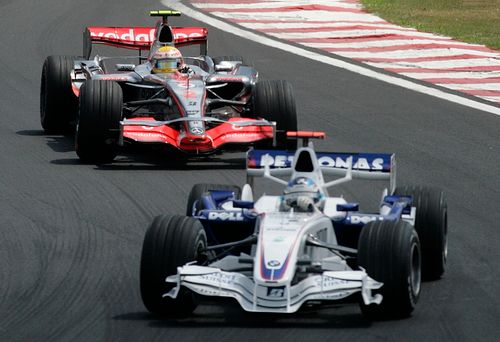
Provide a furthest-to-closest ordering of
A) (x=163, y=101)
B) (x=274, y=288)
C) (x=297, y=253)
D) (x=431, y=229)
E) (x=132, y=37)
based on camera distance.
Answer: (x=132, y=37)
(x=163, y=101)
(x=431, y=229)
(x=297, y=253)
(x=274, y=288)

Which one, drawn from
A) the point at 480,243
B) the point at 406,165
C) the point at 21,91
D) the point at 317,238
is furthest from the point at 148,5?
the point at 317,238

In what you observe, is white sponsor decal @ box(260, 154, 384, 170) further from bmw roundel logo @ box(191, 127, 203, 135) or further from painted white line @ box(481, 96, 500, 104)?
painted white line @ box(481, 96, 500, 104)

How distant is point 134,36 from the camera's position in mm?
17719

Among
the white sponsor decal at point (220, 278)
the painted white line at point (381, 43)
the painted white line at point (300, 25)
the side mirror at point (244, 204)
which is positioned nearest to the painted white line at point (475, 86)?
the painted white line at point (381, 43)

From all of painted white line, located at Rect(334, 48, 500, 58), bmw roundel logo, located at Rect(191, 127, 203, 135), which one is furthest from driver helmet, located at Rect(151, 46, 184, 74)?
painted white line, located at Rect(334, 48, 500, 58)

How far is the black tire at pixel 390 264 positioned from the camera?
863 cm

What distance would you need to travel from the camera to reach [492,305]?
9312 mm

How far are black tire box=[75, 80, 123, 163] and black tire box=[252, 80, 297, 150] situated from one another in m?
1.51

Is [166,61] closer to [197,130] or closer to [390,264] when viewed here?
[197,130]

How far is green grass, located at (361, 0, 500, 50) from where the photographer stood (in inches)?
1011

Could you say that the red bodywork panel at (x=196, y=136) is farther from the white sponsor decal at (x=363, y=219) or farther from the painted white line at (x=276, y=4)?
the painted white line at (x=276, y=4)

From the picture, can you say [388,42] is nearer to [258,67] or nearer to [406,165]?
[258,67]

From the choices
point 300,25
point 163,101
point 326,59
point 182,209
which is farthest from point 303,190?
point 300,25

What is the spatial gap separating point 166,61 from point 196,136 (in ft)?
6.13
